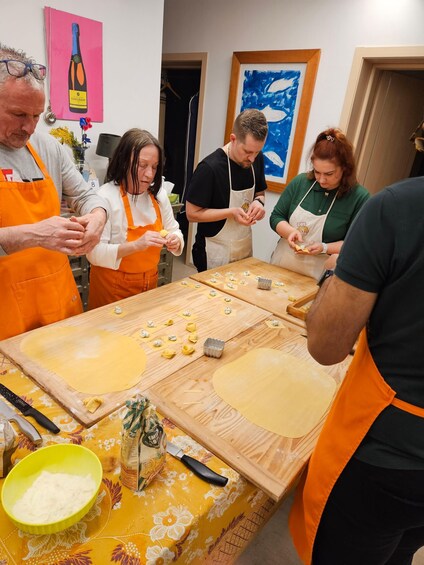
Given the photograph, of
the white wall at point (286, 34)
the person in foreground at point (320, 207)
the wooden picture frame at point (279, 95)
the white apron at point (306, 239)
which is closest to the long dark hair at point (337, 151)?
the person in foreground at point (320, 207)

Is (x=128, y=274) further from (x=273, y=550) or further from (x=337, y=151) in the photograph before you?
(x=273, y=550)

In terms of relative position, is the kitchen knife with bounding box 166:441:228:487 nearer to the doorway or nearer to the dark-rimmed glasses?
the dark-rimmed glasses

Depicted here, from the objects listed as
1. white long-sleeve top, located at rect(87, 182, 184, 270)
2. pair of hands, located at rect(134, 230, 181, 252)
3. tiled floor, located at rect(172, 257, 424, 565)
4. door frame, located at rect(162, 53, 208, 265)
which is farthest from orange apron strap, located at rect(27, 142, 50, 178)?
door frame, located at rect(162, 53, 208, 265)

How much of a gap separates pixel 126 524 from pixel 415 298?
734 millimetres

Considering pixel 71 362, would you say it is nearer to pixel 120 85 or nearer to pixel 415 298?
pixel 415 298

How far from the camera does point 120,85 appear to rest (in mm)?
2869

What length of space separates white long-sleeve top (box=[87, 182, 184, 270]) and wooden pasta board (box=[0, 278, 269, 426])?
0.22 metres

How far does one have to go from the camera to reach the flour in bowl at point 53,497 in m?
0.71

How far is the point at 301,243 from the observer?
2234mm

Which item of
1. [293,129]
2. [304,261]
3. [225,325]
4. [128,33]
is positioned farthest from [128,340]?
[293,129]

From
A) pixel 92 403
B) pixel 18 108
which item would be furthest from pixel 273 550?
pixel 18 108

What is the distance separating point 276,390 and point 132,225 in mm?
1062

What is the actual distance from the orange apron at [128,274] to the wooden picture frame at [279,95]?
2.10m

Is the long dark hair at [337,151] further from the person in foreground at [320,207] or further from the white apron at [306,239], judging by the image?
the white apron at [306,239]
